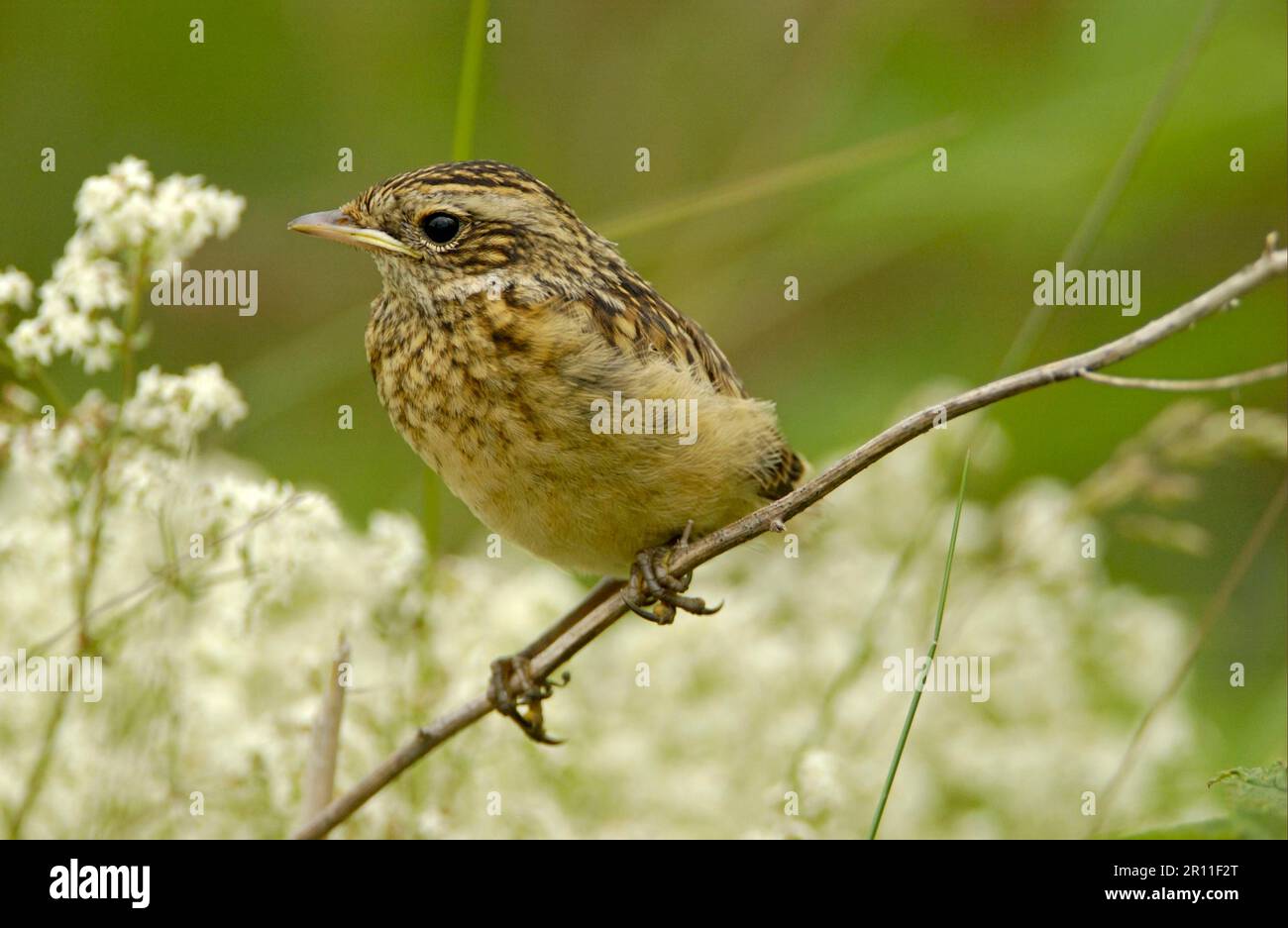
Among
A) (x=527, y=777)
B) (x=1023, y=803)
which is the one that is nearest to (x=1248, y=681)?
(x=1023, y=803)

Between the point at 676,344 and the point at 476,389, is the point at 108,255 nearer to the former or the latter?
the point at 476,389

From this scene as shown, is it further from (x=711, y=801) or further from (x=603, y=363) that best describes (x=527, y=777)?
(x=603, y=363)

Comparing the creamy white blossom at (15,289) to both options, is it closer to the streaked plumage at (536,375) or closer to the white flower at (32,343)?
the white flower at (32,343)

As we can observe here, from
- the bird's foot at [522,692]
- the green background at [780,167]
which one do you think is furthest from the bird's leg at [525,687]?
the green background at [780,167]

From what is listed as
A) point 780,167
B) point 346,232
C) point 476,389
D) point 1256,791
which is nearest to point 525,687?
point 476,389

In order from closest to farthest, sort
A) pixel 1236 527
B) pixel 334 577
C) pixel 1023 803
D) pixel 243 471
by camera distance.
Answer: pixel 334 577, pixel 1023 803, pixel 243 471, pixel 1236 527

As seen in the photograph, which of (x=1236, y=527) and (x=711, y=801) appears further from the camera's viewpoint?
(x=1236, y=527)
